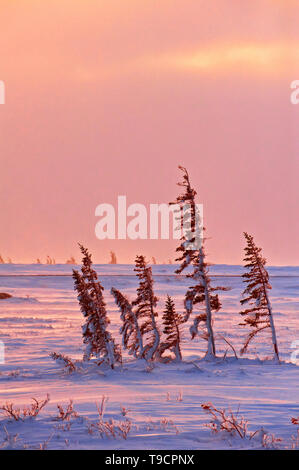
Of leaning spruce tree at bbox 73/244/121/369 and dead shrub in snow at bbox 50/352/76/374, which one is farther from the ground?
leaning spruce tree at bbox 73/244/121/369

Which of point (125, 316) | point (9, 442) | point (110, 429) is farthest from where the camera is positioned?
point (125, 316)

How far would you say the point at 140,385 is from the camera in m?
22.8

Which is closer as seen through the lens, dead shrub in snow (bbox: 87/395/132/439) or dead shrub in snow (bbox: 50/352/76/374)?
dead shrub in snow (bbox: 87/395/132/439)

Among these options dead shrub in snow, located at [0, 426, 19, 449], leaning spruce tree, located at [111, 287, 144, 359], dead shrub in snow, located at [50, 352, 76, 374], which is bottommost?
dead shrub in snow, located at [50, 352, 76, 374]

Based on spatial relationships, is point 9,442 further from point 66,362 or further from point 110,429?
point 66,362

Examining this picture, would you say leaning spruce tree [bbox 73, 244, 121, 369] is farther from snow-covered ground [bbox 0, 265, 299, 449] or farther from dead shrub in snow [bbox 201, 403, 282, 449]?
dead shrub in snow [bbox 201, 403, 282, 449]

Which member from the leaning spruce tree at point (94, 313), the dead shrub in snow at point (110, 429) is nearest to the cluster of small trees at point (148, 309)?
the leaning spruce tree at point (94, 313)

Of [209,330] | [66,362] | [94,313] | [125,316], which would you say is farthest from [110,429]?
[209,330]

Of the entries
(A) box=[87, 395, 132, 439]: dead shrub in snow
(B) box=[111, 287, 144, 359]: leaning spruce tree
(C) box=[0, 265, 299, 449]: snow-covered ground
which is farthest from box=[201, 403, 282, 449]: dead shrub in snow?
(B) box=[111, 287, 144, 359]: leaning spruce tree

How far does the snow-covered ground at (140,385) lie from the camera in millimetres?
11789

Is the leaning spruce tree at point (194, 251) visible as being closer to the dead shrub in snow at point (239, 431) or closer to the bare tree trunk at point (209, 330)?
the bare tree trunk at point (209, 330)

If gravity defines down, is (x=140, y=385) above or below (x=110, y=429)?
below

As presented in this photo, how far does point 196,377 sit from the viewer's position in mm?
26484

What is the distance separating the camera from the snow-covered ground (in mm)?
11789
